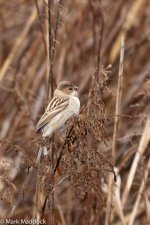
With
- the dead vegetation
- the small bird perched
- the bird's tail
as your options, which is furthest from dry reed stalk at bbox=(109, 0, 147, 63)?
the bird's tail

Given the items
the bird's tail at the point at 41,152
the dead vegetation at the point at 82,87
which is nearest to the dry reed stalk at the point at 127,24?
the dead vegetation at the point at 82,87

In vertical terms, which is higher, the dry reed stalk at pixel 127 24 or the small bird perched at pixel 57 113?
the dry reed stalk at pixel 127 24

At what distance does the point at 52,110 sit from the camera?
7.92ft

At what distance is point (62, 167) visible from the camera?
79.4 inches

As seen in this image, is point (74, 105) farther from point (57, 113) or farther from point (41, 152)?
point (41, 152)

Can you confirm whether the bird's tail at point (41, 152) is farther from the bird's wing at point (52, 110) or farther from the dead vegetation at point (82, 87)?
the bird's wing at point (52, 110)

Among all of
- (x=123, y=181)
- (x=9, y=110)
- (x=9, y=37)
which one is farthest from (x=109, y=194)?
(x=9, y=37)

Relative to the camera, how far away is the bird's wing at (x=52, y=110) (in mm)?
2379

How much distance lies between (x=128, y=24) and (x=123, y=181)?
1649 millimetres

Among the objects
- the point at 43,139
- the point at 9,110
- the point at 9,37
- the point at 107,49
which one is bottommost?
the point at 43,139

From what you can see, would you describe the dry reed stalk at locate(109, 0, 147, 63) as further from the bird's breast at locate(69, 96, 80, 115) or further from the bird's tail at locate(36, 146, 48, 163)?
the bird's tail at locate(36, 146, 48, 163)

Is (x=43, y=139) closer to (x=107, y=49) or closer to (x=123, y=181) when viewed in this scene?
(x=123, y=181)

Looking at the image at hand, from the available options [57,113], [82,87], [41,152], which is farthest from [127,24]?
[41,152]

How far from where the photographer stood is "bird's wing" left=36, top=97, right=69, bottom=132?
2379 mm
